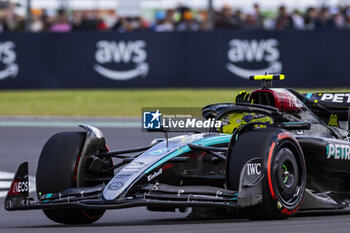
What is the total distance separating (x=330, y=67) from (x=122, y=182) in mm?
16880

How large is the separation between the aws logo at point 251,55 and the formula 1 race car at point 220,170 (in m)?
14.6

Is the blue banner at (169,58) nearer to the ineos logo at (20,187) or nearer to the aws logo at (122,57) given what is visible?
the aws logo at (122,57)

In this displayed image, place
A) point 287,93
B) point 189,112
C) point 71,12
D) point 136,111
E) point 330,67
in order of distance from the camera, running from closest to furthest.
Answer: point 189,112 → point 287,93 → point 136,111 → point 330,67 → point 71,12

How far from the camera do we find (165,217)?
722cm

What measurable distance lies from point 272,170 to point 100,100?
15657 mm

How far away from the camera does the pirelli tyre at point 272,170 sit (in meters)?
6.18

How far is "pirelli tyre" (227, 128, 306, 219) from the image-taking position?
6184mm

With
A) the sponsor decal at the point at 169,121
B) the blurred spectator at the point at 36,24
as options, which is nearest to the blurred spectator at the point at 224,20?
the blurred spectator at the point at 36,24

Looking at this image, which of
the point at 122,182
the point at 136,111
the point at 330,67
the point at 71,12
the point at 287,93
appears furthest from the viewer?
the point at 71,12

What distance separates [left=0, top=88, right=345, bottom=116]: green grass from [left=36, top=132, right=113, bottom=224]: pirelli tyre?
12.0 metres

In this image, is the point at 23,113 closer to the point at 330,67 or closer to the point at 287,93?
the point at 330,67

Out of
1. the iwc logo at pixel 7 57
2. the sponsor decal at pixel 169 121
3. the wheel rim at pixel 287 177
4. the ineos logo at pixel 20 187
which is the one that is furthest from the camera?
the iwc logo at pixel 7 57

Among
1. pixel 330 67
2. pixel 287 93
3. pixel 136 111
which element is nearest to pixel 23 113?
pixel 136 111

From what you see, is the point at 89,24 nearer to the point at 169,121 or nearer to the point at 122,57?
the point at 122,57
